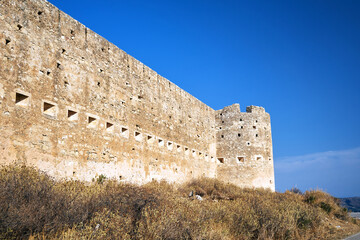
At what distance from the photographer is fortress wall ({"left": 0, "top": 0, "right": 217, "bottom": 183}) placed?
7.30 metres

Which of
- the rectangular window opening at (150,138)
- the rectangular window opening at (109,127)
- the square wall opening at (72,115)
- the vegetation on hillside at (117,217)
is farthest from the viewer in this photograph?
the rectangular window opening at (150,138)

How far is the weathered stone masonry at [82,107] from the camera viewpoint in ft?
24.0

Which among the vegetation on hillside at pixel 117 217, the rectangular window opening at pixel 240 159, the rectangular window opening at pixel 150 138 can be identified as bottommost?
the vegetation on hillside at pixel 117 217

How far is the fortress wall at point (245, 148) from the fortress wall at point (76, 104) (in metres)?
4.89

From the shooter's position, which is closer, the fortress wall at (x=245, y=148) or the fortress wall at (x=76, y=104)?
the fortress wall at (x=76, y=104)

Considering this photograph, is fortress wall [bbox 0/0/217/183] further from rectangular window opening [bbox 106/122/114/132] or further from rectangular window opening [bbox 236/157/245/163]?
rectangular window opening [bbox 236/157/245/163]

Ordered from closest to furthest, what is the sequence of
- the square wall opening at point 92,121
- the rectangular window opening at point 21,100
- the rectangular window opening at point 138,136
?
the rectangular window opening at point 21,100, the square wall opening at point 92,121, the rectangular window opening at point 138,136

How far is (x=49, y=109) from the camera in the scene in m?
8.14

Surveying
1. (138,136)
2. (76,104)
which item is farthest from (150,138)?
(76,104)

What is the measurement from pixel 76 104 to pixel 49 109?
937mm

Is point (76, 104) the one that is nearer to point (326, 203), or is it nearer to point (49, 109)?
point (49, 109)

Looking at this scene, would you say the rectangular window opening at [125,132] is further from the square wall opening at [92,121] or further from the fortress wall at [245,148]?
the fortress wall at [245,148]

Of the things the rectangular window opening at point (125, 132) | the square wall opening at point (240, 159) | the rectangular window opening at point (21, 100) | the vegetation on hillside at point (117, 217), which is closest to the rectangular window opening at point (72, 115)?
the rectangular window opening at point (21, 100)

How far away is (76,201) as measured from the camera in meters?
5.40
